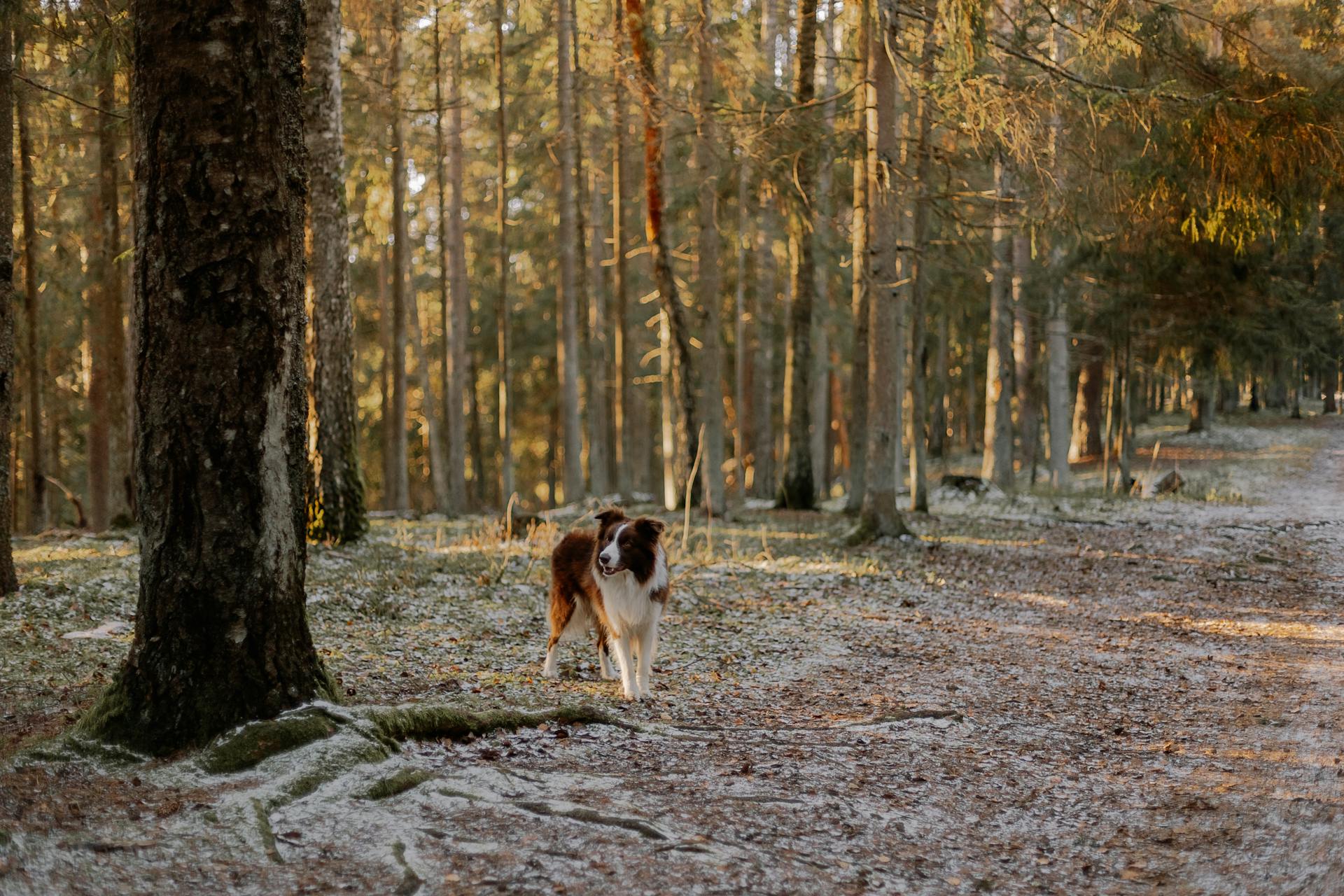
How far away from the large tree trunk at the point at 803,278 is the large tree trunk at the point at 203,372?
10.1 meters

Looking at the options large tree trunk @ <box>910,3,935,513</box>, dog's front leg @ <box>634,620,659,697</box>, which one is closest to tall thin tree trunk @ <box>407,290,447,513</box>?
large tree trunk @ <box>910,3,935,513</box>

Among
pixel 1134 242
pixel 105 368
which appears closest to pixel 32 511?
pixel 105 368

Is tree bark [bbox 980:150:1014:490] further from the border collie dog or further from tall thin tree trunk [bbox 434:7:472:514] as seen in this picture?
the border collie dog

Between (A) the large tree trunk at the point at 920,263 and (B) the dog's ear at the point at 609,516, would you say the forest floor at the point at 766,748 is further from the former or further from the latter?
(A) the large tree trunk at the point at 920,263

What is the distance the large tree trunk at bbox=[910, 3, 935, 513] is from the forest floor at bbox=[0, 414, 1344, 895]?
18.5 feet

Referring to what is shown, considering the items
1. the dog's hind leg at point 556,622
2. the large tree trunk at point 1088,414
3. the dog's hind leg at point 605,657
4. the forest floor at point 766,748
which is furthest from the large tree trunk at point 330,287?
the large tree trunk at point 1088,414

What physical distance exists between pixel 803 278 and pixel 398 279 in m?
7.79

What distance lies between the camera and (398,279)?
67.4 feet

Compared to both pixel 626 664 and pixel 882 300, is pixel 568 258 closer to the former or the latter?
pixel 882 300

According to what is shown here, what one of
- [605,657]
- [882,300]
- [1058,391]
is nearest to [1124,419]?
[1058,391]

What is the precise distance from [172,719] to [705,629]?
5462mm

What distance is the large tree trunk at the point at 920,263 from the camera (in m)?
14.0

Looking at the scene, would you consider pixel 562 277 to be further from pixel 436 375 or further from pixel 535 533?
pixel 436 375

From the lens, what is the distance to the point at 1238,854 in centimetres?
459
